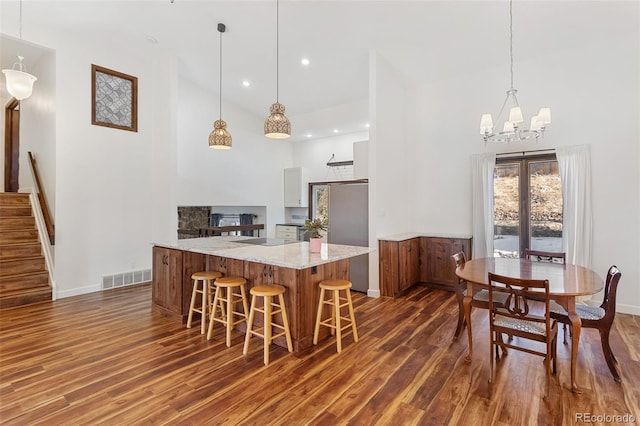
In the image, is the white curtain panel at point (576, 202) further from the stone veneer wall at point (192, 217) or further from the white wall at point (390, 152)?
the stone veneer wall at point (192, 217)

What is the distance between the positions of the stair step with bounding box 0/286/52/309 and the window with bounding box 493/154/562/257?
6764 mm

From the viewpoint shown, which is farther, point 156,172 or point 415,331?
point 156,172

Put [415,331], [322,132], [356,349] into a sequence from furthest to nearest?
[322,132] → [415,331] → [356,349]

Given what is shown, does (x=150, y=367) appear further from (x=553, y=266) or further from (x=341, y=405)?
(x=553, y=266)

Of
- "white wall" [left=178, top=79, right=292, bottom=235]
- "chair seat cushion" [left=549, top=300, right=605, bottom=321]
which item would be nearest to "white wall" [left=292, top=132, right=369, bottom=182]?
"white wall" [left=178, top=79, right=292, bottom=235]

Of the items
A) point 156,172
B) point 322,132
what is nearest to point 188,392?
point 156,172

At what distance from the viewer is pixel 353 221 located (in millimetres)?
4945

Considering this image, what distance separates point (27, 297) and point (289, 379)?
4162mm

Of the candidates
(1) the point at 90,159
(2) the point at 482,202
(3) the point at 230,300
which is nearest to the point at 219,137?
(3) the point at 230,300

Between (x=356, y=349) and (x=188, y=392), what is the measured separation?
4.85 ft

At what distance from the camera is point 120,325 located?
3.48 m

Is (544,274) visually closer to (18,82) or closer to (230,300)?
(230,300)

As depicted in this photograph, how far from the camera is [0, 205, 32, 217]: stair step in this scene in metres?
4.88

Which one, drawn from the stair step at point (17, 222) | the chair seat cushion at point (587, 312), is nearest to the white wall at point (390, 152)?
the chair seat cushion at point (587, 312)
